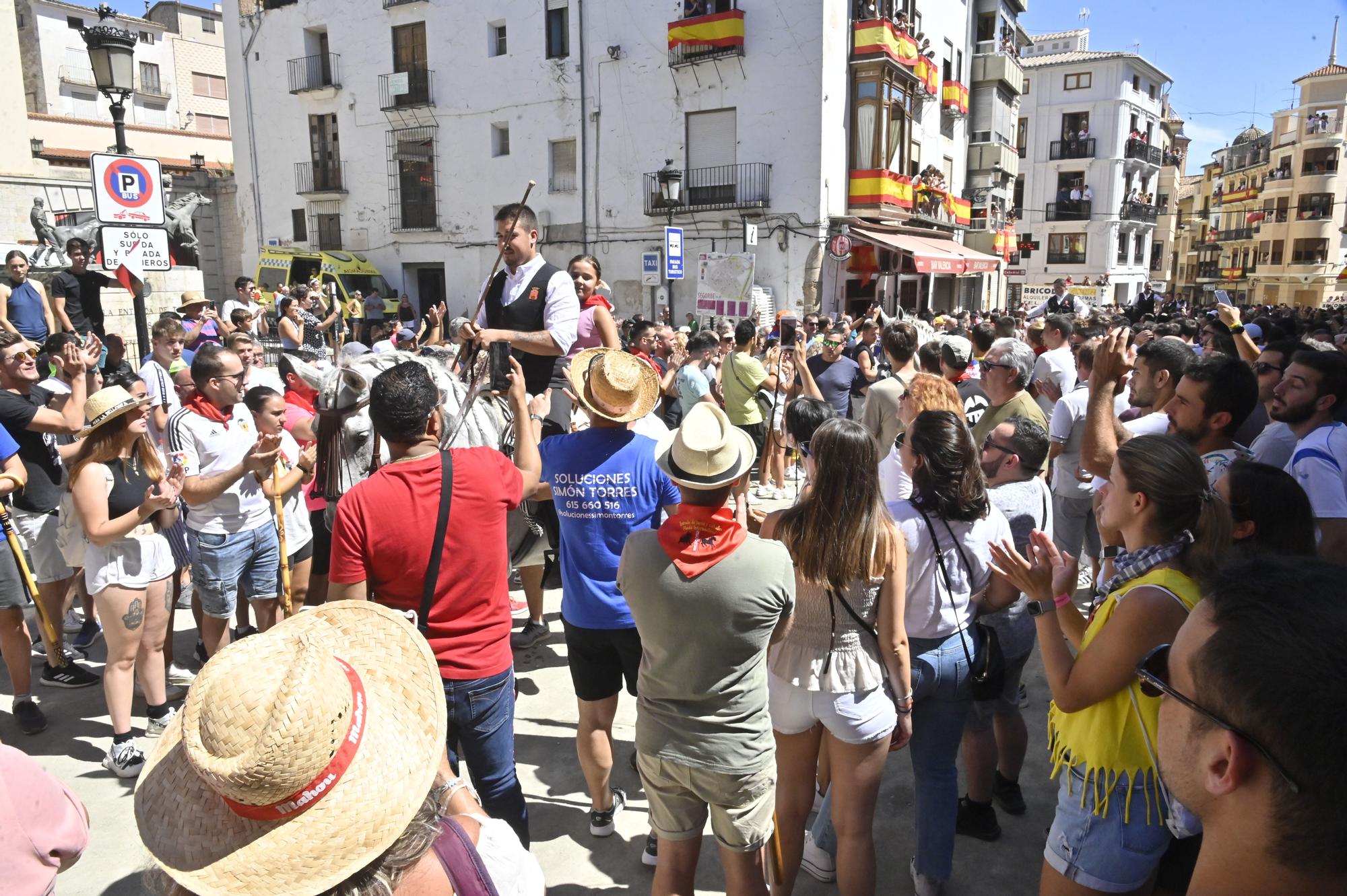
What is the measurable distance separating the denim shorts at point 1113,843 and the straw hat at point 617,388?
1.97 m

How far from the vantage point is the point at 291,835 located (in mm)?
1322

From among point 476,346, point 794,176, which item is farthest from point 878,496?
point 794,176

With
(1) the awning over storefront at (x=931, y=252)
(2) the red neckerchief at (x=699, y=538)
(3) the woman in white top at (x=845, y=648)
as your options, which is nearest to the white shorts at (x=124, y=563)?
(2) the red neckerchief at (x=699, y=538)

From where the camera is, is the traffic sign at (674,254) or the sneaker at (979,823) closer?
the sneaker at (979,823)

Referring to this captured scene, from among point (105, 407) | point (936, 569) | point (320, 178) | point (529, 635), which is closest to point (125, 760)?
point (105, 407)

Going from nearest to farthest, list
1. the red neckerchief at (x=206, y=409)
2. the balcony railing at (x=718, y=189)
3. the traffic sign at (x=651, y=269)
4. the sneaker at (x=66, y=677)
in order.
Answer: the red neckerchief at (x=206, y=409), the sneaker at (x=66, y=677), the traffic sign at (x=651, y=269), the balcony railing at (x=718, y=189)

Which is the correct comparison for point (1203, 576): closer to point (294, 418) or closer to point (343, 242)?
point (294, 418)

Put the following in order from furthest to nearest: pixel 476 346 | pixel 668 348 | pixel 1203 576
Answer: pixel 668 348
pixel 476 346
pixel 1203 576

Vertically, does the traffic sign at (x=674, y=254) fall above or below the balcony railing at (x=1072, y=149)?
below

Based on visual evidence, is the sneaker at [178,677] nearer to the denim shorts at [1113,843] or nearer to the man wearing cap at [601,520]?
the man wearing cap at [601,520]

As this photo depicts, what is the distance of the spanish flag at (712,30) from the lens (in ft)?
62.8

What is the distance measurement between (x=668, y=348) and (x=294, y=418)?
15.8 ft

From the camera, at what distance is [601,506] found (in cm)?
318

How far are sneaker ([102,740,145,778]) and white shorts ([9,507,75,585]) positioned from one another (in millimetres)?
1166
